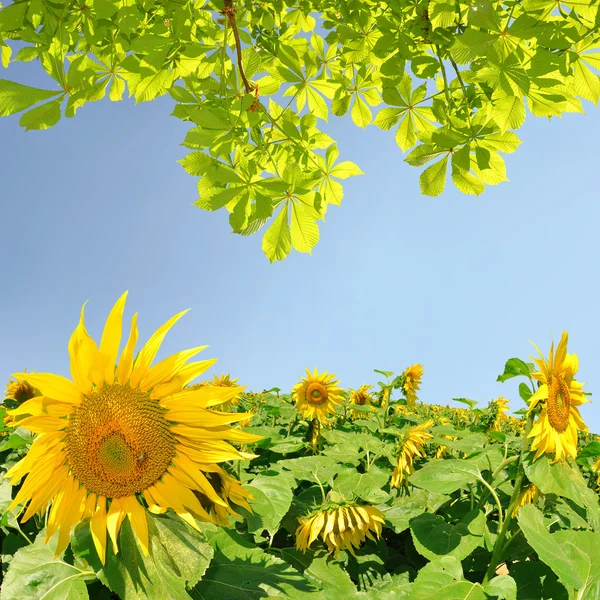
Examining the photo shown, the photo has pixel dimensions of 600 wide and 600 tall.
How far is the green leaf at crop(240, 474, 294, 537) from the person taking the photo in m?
1.88

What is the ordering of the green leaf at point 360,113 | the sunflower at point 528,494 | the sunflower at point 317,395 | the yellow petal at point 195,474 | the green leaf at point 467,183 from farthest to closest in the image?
the sunflower at point 317,395 → the green leaf at point 360,113 → the green leaf at point 467,183 → the sunflower at point 528,494 → the yellow petal at point 195,474

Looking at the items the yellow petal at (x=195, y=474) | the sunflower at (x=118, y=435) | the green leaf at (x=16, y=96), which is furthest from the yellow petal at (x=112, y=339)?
the green leaf at (x=16, y=96)

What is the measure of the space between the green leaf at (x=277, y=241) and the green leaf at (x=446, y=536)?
139 centimetres

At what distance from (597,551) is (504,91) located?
194cm

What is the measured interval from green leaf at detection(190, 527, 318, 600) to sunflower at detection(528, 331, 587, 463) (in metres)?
1.05

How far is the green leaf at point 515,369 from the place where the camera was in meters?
2.08

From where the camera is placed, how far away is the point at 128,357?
4.22 feet

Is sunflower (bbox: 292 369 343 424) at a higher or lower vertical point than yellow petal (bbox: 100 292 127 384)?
higher

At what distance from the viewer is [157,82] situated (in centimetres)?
288

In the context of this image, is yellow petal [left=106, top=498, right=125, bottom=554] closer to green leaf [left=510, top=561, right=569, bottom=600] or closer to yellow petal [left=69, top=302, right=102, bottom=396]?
yellow petal [left=69, top=302, right=102, bottom=396]

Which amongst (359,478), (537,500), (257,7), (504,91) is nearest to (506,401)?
(537,500)

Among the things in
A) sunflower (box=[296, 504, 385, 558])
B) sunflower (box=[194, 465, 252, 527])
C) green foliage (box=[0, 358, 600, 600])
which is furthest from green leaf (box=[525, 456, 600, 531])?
sunflower (box=[194, 465, 252, 527])

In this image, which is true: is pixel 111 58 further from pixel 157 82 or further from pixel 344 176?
pixel 344 176

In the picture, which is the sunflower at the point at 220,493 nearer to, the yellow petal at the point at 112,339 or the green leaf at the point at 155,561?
the green leaf at the point at 155,561
